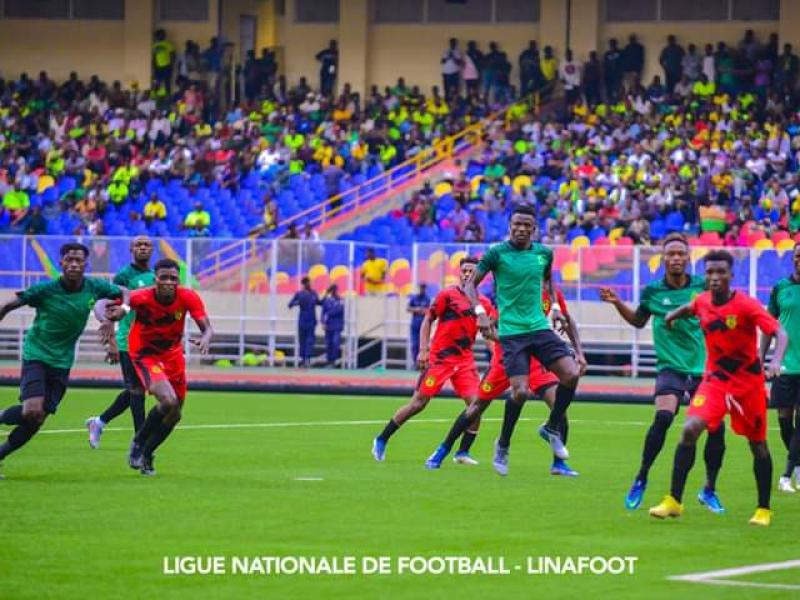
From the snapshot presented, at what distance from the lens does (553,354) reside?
17.3 m

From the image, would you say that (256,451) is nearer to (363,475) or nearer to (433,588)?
(363,475)

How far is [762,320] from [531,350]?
13.1ft

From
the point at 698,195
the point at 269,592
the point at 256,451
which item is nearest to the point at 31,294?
the point at 256,451

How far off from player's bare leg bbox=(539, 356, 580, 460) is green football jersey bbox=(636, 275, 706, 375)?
1703 millimetres

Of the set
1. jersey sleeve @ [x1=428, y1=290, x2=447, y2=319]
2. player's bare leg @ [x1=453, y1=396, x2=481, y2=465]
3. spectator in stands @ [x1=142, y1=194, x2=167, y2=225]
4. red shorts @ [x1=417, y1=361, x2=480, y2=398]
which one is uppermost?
spectator in stands @ [x1=142, y1=194, x2=167, y2=225]

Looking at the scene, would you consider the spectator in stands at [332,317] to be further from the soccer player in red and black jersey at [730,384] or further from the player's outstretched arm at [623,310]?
the soccer player in red and black jersey at [730,384]

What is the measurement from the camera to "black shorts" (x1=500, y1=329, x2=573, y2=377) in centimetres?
1730

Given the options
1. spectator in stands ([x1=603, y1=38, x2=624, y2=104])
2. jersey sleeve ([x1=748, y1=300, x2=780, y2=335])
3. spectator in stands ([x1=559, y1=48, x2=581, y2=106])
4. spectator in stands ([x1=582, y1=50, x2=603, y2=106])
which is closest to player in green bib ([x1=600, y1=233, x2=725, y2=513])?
jersey sleeve ([x1=748, y1=300, x2=780, y2=335])

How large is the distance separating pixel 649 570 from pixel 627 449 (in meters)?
10.6

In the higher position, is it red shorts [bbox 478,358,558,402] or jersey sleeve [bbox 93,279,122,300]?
jersey sleeve [bbox 93,279,122,300]

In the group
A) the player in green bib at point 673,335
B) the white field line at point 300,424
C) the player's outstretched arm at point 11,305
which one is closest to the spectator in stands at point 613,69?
the white field line at point 300,424

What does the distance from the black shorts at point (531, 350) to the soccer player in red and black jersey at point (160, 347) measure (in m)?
2.76

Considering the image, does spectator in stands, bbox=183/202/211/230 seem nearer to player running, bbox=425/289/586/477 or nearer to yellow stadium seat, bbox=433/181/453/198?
yellow stadium seat, bbox=433/181/453/198

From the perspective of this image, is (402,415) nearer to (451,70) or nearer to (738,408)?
(738,408)
